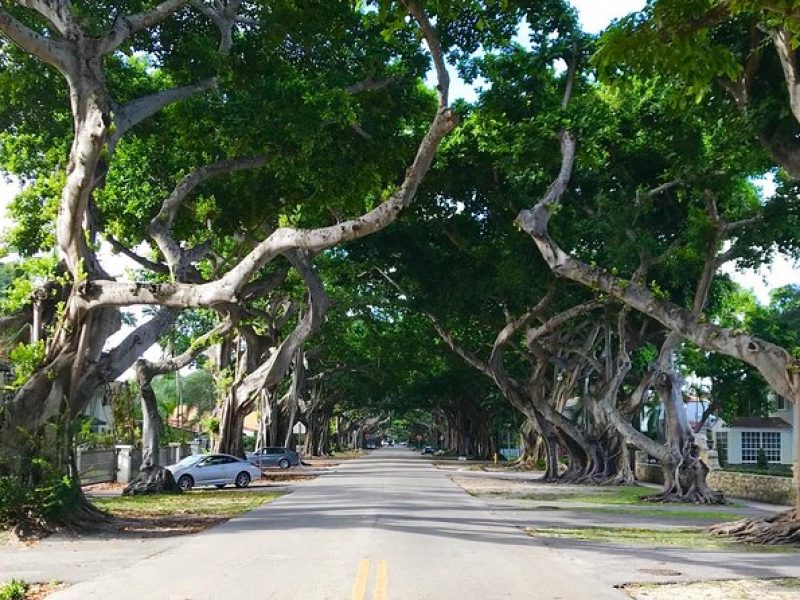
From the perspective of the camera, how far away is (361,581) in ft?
34.9

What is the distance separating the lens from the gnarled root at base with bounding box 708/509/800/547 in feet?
50.5

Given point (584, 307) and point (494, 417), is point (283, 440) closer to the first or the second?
point (494, 417)

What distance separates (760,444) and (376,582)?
51.8 meters

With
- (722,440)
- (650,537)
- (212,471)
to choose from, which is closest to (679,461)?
(650,537)

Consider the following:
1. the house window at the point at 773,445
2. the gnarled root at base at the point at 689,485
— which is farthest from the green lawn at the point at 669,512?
the house window at the point at 773,445

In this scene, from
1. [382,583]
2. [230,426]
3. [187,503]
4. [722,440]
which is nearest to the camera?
[382,583]

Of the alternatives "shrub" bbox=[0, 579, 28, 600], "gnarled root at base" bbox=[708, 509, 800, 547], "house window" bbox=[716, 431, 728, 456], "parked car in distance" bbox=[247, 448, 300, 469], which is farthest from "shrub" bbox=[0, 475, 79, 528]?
"house window" bbox=[716, 431, 728, 456]

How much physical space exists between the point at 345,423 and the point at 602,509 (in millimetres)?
93973

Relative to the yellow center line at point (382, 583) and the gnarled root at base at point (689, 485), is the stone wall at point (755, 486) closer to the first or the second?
the gnarled root at base at point (689, 485)

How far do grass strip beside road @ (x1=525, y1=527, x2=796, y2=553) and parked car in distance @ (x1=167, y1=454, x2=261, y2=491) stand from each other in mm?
16201

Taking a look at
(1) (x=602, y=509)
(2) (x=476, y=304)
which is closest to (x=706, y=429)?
(2) (x=476, y=304)

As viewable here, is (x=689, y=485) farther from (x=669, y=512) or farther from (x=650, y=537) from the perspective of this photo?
(x=650, y=537)

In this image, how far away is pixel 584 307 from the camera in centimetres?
2927

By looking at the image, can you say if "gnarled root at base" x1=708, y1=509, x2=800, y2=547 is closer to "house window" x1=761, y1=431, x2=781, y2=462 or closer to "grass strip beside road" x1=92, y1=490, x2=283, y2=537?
"grass strip beside road" x1=92, y1=490, x2=283, y2=537
